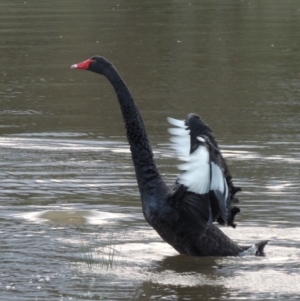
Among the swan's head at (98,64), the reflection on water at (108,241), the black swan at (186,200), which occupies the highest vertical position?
the swan's head at (98,64)

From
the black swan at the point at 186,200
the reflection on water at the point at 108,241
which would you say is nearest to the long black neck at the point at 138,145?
the black swan at the point at 186,200

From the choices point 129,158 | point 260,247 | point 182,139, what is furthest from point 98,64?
point 129,158

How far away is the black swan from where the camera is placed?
5.26 metres

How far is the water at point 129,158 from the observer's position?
5.41 metres

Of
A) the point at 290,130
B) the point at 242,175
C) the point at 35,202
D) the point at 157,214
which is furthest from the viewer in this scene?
the point at 290,130

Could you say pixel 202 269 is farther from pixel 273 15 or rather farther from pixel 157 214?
pixel 273 15

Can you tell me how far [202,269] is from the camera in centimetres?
571

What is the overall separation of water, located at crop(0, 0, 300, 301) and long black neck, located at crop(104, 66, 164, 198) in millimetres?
472

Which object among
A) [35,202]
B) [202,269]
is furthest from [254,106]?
[202,269]

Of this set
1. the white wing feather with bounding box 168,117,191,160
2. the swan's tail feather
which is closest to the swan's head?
the white wing feather with bounding box 168,117,191,160

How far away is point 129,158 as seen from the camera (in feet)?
26.9

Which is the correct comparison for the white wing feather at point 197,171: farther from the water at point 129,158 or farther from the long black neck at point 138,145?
the long black neck at point 138,145

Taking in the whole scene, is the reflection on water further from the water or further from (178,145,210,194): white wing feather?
(178,145,210,194): white wing feather

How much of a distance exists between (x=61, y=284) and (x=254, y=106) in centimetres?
594
